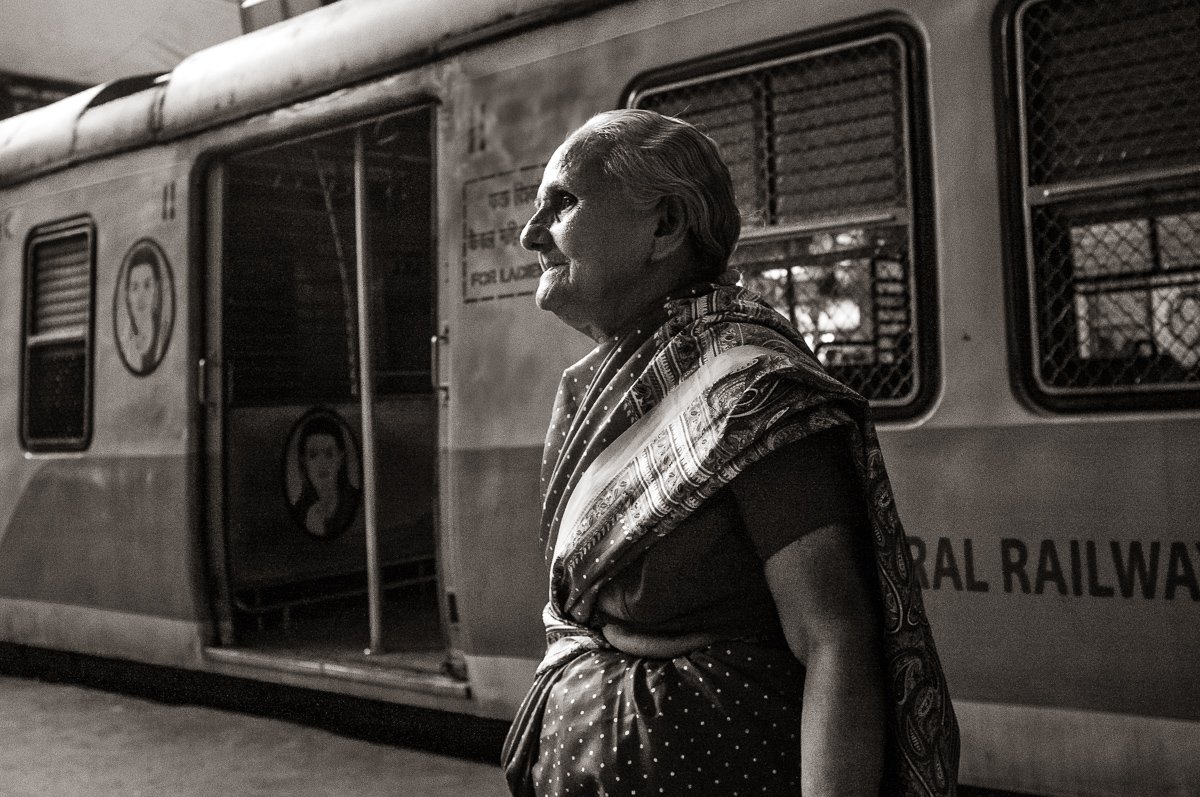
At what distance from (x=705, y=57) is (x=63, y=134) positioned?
3257 millimetres

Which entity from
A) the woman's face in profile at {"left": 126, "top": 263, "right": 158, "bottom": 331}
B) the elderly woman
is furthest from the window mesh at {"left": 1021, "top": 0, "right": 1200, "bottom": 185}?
the woman's face in profile at {"left": 126, "top": 263, "right": 158, "bottom": 331}

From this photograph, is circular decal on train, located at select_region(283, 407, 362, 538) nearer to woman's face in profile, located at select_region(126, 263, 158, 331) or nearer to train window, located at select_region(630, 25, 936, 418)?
woman's face in profile, located at select_region(126, 263, 158, 331)

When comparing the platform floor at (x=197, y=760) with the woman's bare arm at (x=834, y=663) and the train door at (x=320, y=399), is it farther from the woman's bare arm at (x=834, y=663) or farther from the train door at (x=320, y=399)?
the woman's bare arm at (x=834, y=663)

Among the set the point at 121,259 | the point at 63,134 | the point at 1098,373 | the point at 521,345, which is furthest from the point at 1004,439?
the point at 63,134

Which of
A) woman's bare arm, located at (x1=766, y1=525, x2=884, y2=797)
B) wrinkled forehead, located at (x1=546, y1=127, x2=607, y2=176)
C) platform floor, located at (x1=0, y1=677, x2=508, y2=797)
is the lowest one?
platform floor, located at (x1=0, y1=677, x2=508, y2=797)

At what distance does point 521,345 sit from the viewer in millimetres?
3354

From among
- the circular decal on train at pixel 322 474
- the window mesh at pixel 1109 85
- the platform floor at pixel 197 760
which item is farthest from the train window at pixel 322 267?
the window mesh at pixel 1109 85

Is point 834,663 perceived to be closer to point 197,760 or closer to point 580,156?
point 580,156

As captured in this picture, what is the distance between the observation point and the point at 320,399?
502 centimetres

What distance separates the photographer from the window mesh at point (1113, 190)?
7.38 ft

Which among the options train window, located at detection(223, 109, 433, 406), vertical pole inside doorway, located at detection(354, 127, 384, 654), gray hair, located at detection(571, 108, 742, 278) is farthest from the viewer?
train window, located at detection(223, 109, 433, 406)

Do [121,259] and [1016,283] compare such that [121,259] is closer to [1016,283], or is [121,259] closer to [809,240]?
[809,240]

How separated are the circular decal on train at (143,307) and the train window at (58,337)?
28cm

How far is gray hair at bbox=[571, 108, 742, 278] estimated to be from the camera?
4.09 ft
